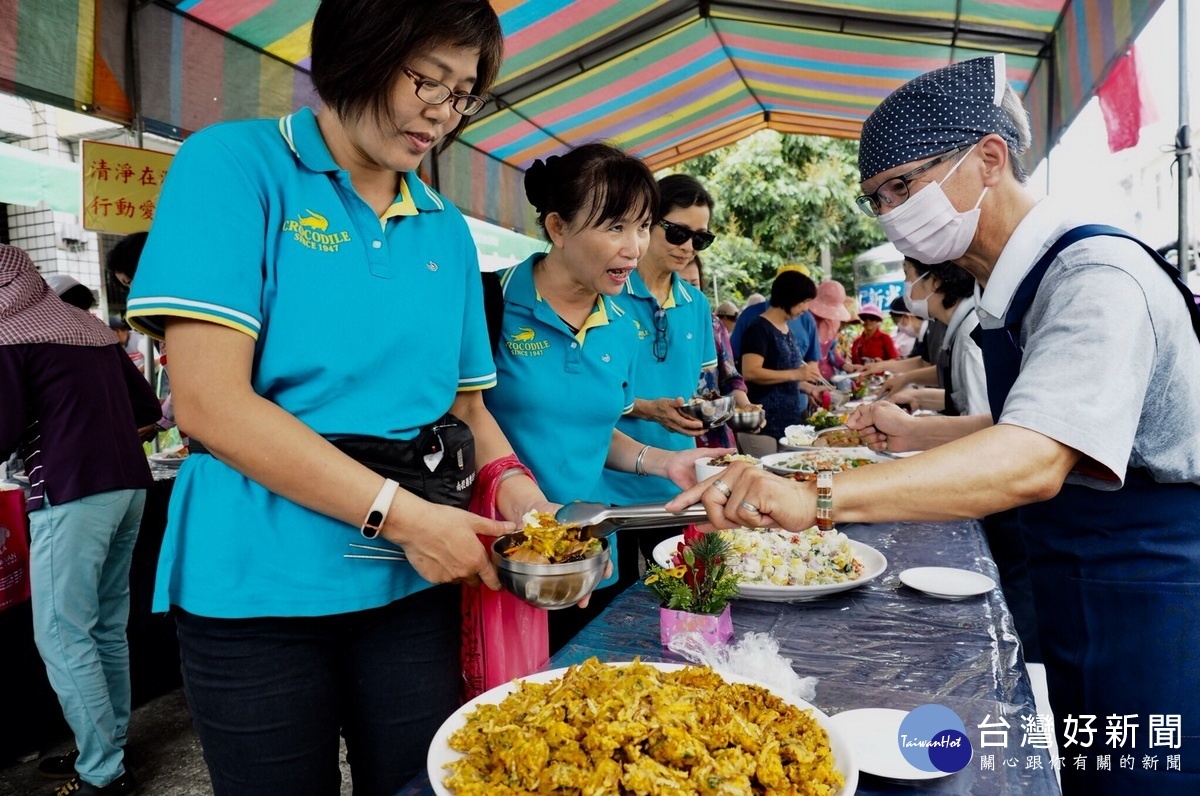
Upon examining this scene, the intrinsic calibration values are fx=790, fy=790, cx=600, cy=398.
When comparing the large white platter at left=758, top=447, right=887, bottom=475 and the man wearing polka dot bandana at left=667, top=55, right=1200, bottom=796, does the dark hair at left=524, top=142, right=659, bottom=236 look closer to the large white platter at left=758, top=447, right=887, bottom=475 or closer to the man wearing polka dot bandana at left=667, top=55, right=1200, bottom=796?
the man wearing polka dot bandana at left=667, top=55, right=1200, bottom=796

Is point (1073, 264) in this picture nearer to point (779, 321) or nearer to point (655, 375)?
point (655, 375)

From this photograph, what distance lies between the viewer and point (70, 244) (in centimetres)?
903

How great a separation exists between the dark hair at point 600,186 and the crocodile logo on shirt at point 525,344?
0.37 metres

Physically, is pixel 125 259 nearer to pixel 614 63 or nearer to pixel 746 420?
pixel 746 420

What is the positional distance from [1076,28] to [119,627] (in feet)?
21.8

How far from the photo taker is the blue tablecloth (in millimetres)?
1197

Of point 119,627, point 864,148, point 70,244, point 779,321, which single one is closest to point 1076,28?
point 779,321

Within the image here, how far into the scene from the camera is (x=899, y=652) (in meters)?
1.65

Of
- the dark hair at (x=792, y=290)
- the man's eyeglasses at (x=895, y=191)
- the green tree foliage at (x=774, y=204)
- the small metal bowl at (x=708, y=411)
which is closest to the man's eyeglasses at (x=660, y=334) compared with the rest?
the small metal bowl at (x=708, y=411)

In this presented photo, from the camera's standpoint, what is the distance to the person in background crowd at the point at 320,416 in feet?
4.02

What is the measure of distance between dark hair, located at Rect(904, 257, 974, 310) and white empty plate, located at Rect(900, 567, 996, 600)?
1630 millimetres

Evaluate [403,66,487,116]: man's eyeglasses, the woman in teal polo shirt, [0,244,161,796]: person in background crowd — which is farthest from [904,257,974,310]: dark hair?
[0,244,161,796]: person in background crowd

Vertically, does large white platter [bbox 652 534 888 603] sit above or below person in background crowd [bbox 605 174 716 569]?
below

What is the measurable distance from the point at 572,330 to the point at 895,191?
0.98 metres
